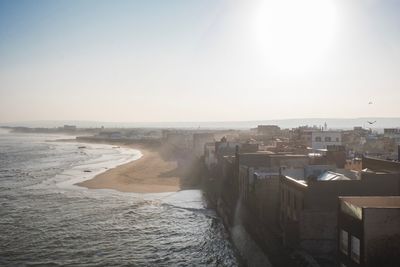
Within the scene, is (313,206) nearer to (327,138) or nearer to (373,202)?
(373,202)

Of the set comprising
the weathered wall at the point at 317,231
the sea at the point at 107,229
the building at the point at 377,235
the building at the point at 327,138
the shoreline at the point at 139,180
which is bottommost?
the sea at the point at 107,229

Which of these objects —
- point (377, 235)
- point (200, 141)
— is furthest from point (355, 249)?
point (200, 141)

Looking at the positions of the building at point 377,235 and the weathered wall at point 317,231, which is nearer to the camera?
the building at point 377,235

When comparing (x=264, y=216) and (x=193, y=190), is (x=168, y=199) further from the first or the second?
(x=264, y=216)

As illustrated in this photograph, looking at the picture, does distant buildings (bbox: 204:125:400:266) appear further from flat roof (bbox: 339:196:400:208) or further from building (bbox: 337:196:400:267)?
flat roof (bbox: 339:196:400:208)

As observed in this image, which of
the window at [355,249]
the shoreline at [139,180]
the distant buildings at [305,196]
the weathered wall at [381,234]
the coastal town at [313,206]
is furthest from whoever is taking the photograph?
the shoreline at [139,180]

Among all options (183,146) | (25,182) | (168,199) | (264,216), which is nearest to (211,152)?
(168,199)

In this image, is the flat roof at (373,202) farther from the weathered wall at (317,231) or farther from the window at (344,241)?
the weathered wall at (317,231)

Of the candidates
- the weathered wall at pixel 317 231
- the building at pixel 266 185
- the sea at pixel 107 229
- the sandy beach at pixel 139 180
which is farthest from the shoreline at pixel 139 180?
the weathered wall at pixel 317 231
